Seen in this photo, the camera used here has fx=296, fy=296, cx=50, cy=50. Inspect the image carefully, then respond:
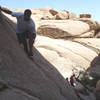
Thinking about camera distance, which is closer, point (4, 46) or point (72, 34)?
point (4, 46)

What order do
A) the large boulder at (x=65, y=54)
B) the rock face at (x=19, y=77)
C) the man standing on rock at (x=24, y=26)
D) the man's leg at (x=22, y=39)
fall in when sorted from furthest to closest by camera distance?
the large boulder at (x=65, y=54) → the man's leg at (x=22, y=39) → the man standing on rock at (x=24, y=26) → the rock face at (x=19, y=77)

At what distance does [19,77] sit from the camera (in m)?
7.83

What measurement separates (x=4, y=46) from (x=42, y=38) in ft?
44.6

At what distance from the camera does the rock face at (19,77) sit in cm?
704

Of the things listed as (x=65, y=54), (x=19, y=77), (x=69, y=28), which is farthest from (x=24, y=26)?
(x=69, y=28)

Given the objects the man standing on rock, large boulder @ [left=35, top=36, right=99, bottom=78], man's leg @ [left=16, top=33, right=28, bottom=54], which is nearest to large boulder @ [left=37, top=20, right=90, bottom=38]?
large boulder @ [left=35, top=36, right=99, bottom=78]

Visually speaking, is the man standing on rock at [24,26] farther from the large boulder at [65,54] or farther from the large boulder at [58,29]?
the large boulder at [58,29]

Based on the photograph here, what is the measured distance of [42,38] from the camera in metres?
22.2

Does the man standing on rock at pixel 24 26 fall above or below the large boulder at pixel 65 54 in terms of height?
above

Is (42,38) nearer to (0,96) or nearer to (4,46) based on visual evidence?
(4,46)

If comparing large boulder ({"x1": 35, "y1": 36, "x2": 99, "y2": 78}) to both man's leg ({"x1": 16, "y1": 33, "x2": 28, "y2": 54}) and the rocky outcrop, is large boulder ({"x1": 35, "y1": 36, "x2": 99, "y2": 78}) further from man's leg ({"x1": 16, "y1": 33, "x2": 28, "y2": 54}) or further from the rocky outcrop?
man's leg ({"x1": 16, "y1": 33, "x2": 28, "y2": 54})

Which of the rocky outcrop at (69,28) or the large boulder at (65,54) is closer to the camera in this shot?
the large boulder at (65,54)

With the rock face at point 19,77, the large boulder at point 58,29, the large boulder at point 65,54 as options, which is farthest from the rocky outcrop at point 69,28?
the rock face at point 19,77

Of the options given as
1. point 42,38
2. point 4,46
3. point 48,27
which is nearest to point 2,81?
point 4,46
